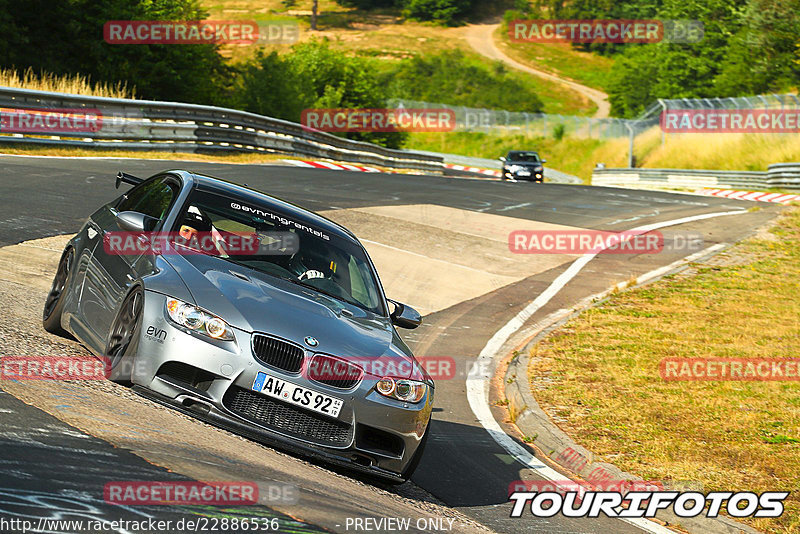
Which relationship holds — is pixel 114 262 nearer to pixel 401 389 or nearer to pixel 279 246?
pixel 279 246

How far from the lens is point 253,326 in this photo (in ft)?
18.5

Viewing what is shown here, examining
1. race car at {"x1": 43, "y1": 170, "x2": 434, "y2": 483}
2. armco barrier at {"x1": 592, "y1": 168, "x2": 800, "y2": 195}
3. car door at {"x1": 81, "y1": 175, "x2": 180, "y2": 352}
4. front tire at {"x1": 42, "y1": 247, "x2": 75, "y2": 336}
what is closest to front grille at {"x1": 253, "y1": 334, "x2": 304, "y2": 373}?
race car at {"x1": 43, "y1": 170, "x2": 434, "y2": 483}

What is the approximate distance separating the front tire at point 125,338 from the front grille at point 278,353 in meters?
0.77

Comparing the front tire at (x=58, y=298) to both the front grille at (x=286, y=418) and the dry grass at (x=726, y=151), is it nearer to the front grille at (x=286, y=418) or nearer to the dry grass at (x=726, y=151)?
the front grille at (x=286, y=418)

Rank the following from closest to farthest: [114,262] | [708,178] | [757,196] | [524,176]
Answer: [114,262] → [757,196] → [708,178] → [524,176]

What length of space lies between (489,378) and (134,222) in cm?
493

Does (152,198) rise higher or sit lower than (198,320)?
higher

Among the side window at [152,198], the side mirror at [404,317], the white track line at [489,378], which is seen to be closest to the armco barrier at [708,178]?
the white track line at [489,378]

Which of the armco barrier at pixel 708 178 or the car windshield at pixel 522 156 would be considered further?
the car windshield at pixel 522 156

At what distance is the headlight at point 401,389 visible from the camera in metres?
5.89

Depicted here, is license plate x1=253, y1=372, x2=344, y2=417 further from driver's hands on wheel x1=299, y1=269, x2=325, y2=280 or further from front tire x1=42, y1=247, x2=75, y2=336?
front tire x1=42, y1=247, x2=75, y2=336

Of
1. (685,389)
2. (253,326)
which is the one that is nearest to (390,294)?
(685,389)

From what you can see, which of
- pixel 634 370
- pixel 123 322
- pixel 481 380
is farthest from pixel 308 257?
pixel 634 370

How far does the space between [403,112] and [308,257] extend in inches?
2466
